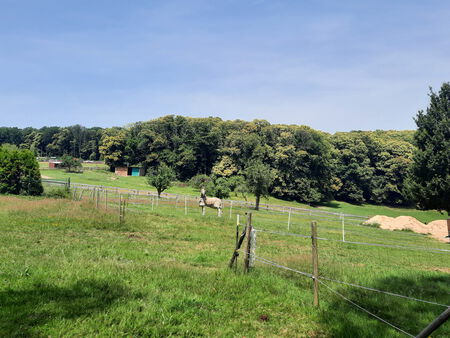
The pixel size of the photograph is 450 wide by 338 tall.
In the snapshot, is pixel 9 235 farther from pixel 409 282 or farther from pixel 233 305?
pixel 409 282

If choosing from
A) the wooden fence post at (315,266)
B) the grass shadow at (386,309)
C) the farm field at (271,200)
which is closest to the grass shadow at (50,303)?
the wooden fence post at (315,266)

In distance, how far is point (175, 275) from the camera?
27.3 feet

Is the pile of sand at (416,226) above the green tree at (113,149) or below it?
below

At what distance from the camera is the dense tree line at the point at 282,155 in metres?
78.9

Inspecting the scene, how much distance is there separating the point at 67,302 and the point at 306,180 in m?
75.5

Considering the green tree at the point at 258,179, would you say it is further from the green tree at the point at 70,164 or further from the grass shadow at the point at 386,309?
the green tree at the point at 70,164

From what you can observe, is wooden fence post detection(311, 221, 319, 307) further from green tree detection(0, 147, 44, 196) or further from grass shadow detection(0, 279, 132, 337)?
green tree detection(0, 147, 44, 196)

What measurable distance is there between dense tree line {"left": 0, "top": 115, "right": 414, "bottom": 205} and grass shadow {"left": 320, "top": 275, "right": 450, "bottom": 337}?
195ft

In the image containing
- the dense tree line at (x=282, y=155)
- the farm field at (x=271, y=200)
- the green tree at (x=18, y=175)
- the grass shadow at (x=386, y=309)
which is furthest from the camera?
the dense tree line at (x=282, y=155)

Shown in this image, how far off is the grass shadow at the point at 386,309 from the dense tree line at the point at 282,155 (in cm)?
5935

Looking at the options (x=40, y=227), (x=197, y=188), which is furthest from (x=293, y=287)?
(x=197, y=188)

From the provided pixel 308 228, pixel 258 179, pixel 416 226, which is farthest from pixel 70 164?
pixel 416 226

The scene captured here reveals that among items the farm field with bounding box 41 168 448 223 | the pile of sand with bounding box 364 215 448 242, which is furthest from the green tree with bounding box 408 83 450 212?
the farm field with bounding box 41 168 448 223

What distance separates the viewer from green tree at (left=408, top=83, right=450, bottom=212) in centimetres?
3512
